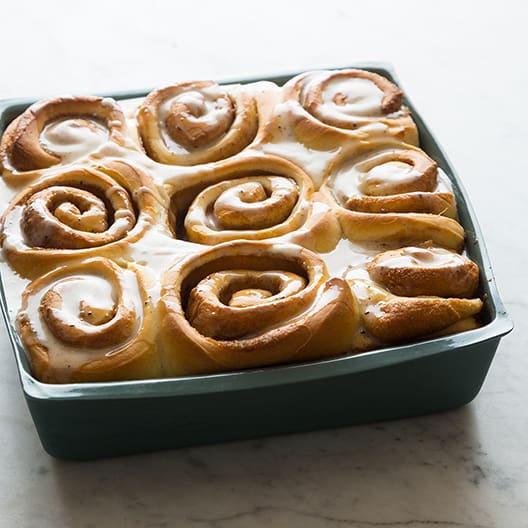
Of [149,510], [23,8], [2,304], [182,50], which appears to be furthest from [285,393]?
[23,8]

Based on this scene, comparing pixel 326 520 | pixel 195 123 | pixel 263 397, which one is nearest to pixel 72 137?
A: pixel 195 123

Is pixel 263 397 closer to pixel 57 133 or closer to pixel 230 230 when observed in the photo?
pixel 230 230

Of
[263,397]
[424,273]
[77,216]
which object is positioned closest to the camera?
[263,397]

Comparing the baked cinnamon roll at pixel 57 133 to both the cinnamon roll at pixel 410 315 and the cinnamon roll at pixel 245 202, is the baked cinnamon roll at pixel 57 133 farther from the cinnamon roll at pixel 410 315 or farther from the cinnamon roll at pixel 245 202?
the cinnamon roll at pixel 410 315

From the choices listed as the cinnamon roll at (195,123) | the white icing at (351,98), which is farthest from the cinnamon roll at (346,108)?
the cinnamon roll at (195,123)

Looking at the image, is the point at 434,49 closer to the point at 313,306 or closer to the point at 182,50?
the point at 182,50

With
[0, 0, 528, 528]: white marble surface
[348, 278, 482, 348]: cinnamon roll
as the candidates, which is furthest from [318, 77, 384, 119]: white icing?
[348, 278, 482, 348]: cinnamon roll

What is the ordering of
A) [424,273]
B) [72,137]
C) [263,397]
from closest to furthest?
[263,397], [424,273], [72,137]

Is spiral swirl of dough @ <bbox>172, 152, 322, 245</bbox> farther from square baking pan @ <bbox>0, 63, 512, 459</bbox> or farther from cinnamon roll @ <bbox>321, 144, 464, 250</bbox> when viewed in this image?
square baking pan @ <bbox>0, 63, 512, 459</bbox>
